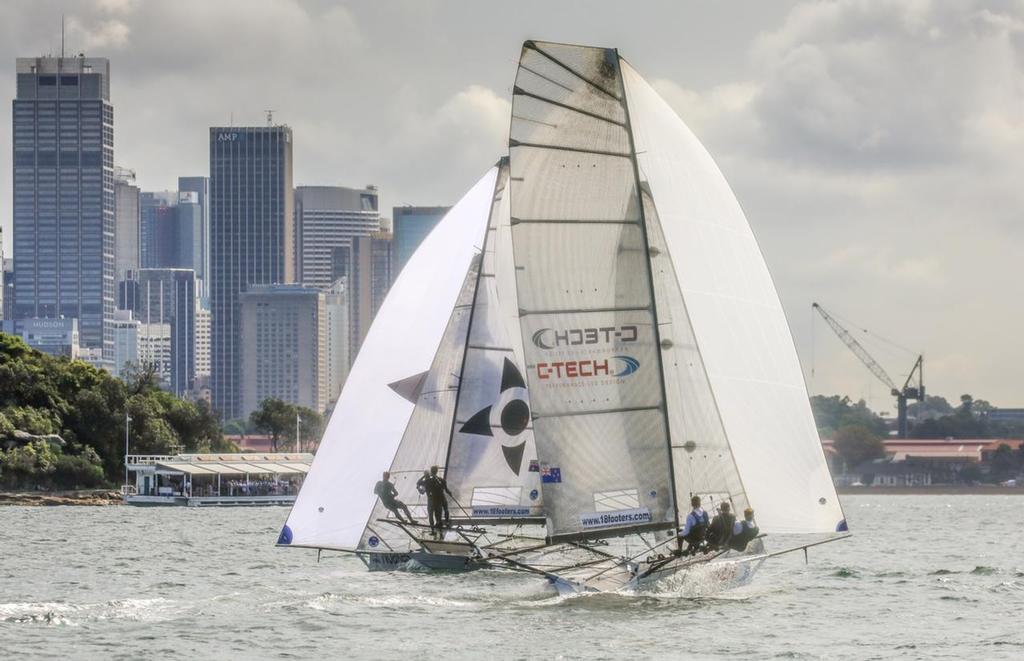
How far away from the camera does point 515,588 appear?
4166 cm

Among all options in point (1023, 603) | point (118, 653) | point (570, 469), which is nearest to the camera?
point (118, 653)

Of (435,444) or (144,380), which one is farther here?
(144,380)

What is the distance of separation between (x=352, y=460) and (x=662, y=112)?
1158cm

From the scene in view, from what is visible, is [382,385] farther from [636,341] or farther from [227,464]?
[227,464]

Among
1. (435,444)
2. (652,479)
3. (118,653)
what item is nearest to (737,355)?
(652,479)

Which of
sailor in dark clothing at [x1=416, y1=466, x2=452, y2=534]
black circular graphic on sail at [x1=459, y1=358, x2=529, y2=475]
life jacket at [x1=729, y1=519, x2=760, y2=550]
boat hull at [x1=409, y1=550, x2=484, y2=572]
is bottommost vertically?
boat hull at [x1=409, y1=550, x2=484, y2=572]

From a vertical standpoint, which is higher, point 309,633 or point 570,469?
point 570,469

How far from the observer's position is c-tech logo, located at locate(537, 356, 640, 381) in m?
36.2

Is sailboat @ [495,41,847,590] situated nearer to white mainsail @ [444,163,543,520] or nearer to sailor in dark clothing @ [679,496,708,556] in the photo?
sailor in dark clothing @ [679,496,708,556]

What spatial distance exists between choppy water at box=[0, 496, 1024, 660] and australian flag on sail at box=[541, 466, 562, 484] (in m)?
2.39

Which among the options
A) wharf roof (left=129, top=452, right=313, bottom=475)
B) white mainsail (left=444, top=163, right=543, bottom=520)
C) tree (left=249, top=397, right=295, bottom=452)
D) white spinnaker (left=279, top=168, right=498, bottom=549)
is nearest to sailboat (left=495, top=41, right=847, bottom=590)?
→ white mainsail (left=444, top=163, right=543, bottom=520)

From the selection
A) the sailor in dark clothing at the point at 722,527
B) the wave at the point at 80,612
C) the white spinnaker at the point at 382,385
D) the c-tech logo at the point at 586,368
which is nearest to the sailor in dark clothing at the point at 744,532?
the sailor in dark clothing at the point at 722,527

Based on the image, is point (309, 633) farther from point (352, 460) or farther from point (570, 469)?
point (352, 460)

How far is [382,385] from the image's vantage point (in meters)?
45.2
